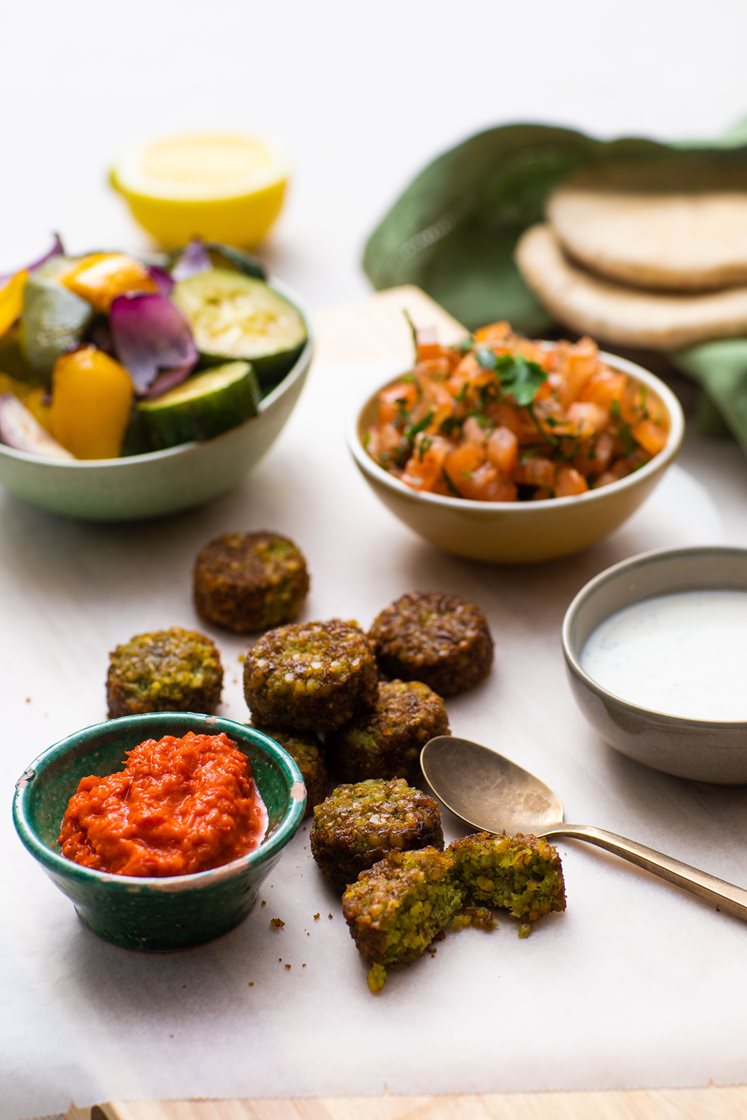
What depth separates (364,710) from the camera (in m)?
2.12

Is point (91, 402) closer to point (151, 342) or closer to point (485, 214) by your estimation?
point (151, 342)

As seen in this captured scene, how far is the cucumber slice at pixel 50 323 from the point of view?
8.63 ft

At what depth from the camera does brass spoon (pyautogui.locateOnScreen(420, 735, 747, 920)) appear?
6.34 feet

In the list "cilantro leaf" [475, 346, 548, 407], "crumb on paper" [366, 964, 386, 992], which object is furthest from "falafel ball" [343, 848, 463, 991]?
"cilantro leaf" [475, 346, 548, 407]

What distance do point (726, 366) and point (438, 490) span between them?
3.01 feet

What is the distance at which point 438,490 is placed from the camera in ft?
8.38

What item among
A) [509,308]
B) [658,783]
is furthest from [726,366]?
[658,783]

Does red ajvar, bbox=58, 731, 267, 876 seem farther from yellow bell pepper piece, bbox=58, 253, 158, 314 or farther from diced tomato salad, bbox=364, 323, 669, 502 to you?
yellow bell pepper piece, bbox=58, 253, 158, 314

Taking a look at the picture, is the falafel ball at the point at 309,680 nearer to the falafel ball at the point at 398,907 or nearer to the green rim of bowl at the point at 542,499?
the falafel ball at the point at 398,907

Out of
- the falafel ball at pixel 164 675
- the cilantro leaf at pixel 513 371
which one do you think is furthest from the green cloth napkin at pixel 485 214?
the falafel ball at pixel 164 675

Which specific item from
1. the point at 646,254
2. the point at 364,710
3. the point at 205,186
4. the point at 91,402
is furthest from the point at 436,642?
the point at 205,186

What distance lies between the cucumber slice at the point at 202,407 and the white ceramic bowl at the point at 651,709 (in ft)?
2.81

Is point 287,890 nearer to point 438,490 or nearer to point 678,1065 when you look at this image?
point 678,1065

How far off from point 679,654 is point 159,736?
34.9 inches
